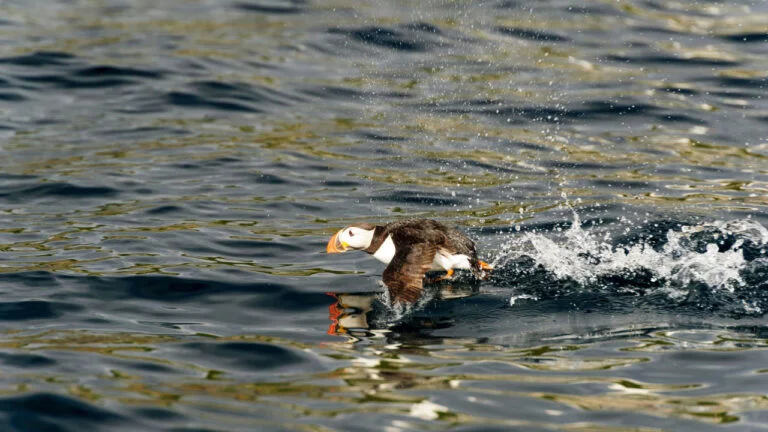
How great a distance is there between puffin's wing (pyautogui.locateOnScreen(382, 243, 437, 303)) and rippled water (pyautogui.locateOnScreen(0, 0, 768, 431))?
0.23m

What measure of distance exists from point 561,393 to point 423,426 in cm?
85

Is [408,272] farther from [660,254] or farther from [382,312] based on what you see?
[660,254]

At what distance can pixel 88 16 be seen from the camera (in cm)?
A: 1620

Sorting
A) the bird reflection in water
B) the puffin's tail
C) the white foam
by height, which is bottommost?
the bird reflection in water

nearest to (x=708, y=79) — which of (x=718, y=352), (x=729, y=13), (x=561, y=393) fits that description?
(x=729, y=13)

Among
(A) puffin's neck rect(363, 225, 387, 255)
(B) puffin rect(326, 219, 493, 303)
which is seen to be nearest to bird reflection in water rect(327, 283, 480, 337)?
(B) puffin rect(326, 219, 493, 303)

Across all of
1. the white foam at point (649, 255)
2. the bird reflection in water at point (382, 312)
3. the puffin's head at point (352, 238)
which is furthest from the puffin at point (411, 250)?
the white foam at point (649, 255)

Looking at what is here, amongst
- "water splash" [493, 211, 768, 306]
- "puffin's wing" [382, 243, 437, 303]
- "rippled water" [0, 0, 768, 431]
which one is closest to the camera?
"rippled water" [0, 0, 768, 431]

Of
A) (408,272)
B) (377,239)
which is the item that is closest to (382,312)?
(408,272)

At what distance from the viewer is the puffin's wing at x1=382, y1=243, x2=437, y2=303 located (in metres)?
6.28

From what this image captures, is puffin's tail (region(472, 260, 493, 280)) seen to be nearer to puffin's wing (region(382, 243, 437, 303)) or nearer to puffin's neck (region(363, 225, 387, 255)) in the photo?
puffin's wing (region(382, 243, 437, 303))

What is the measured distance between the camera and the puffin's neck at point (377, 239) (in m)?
6.98

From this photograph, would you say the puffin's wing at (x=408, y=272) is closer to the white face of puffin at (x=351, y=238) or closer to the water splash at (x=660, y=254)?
the white face of puffin at (x=351, y=238)

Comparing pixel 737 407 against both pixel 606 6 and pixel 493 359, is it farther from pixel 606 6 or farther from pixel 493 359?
pixel 606 6
